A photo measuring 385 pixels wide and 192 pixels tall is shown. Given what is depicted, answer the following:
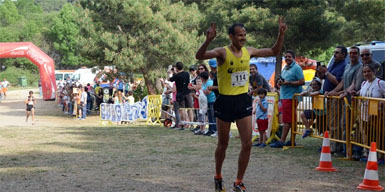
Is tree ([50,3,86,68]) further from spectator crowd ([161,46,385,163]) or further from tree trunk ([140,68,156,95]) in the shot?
spectator crowd ([161,46,385,163])

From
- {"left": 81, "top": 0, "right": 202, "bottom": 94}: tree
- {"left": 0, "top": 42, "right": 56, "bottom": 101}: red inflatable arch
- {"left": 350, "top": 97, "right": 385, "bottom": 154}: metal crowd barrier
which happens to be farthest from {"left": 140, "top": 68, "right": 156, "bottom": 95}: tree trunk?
{"left": 350, "top": 97, "right": 385, "bottom": 154}: metal crowd barrier

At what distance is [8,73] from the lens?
90688mm

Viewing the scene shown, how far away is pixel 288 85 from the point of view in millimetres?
11906

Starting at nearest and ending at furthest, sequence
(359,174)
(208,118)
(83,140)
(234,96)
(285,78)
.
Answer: (234,96), (359,174), (285,78), (83,140), (208,118)

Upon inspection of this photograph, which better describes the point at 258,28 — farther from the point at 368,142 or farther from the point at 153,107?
the point at 368,142

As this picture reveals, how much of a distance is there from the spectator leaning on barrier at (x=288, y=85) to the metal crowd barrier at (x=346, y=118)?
0.13 metres

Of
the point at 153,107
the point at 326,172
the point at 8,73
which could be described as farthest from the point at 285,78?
the point at 8,73

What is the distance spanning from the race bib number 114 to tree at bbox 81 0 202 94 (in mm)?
24908

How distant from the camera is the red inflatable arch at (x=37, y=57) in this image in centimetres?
3819

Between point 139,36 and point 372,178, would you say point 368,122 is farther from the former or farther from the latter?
point 139,36

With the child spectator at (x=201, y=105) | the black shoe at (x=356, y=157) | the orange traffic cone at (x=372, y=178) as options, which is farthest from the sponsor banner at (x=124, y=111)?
the orange traffic cone at (x=372, y=178)

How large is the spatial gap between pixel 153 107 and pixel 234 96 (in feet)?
51.3

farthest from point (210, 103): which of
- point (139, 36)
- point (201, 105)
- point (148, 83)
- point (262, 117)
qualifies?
point (148, 83)

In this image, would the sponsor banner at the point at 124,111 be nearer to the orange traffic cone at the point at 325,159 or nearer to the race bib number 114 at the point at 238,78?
the orange traffic cone at the point at 325,159
